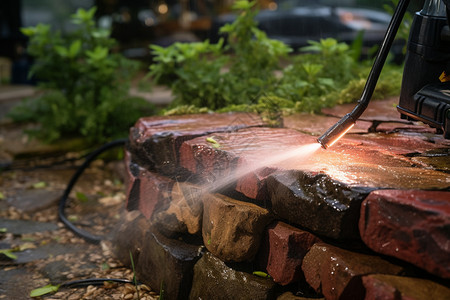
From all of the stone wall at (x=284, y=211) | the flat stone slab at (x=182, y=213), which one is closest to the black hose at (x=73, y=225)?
the stone wall at (x=284, y=211)

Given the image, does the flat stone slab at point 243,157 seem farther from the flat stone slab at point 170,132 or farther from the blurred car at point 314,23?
the blurred car at point 314,23

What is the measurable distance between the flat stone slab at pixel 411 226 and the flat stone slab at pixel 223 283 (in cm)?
57

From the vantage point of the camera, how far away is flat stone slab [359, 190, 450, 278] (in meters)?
1.36

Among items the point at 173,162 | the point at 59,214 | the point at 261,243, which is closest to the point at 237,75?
the point at 173,162

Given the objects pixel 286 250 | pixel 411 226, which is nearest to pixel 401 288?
pixel 411 226

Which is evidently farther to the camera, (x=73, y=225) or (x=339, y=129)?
(x=73, y=225)

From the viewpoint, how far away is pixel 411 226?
1425 millimetres

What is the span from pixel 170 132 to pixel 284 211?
910mm

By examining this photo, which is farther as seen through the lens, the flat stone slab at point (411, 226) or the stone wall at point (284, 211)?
the stone wall at point (284, 211)

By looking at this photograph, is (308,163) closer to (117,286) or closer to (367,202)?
(367,202)

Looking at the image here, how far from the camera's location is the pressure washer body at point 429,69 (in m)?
1.76

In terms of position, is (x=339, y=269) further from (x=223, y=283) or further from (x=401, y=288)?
(x=223, y=283)

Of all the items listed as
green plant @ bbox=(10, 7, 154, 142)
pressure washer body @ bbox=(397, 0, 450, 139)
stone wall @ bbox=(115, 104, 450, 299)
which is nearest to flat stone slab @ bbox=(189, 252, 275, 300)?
stone wall @ bbox=(115, 104, 450, 299)

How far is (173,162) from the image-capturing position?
2.46 meters
